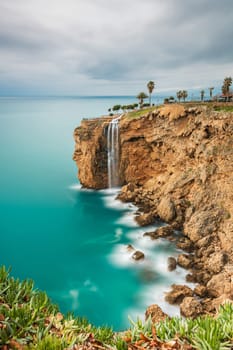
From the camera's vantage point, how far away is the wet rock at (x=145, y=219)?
3042 centimetres

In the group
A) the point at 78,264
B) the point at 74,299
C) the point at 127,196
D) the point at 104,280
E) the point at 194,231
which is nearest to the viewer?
the point at 74,299

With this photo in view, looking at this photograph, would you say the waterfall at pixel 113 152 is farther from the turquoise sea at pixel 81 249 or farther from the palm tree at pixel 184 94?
the palm tree at pixel 184 94

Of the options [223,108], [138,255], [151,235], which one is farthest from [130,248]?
[223,108]

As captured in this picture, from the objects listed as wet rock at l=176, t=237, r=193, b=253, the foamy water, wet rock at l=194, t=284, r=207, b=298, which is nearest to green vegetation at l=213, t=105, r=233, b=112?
the foamy water

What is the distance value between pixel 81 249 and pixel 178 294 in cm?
1126

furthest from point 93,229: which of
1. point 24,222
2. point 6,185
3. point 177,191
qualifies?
point 6,185

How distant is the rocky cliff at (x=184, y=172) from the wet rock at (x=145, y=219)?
121 millimetres

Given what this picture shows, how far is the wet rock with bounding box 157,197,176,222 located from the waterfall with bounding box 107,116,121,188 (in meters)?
13.0

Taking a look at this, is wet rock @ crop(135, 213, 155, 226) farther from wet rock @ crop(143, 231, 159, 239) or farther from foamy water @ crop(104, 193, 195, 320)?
→ wet rock @ crop(143, 231, 159, 239)

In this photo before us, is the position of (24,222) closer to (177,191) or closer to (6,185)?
(6,185)

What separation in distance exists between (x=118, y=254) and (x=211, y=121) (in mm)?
18568

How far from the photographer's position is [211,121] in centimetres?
3106

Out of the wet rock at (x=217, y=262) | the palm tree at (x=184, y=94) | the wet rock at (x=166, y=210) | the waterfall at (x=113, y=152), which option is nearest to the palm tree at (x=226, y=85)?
the palm tree at (x=184, y=94)

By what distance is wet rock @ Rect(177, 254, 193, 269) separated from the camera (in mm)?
22433
